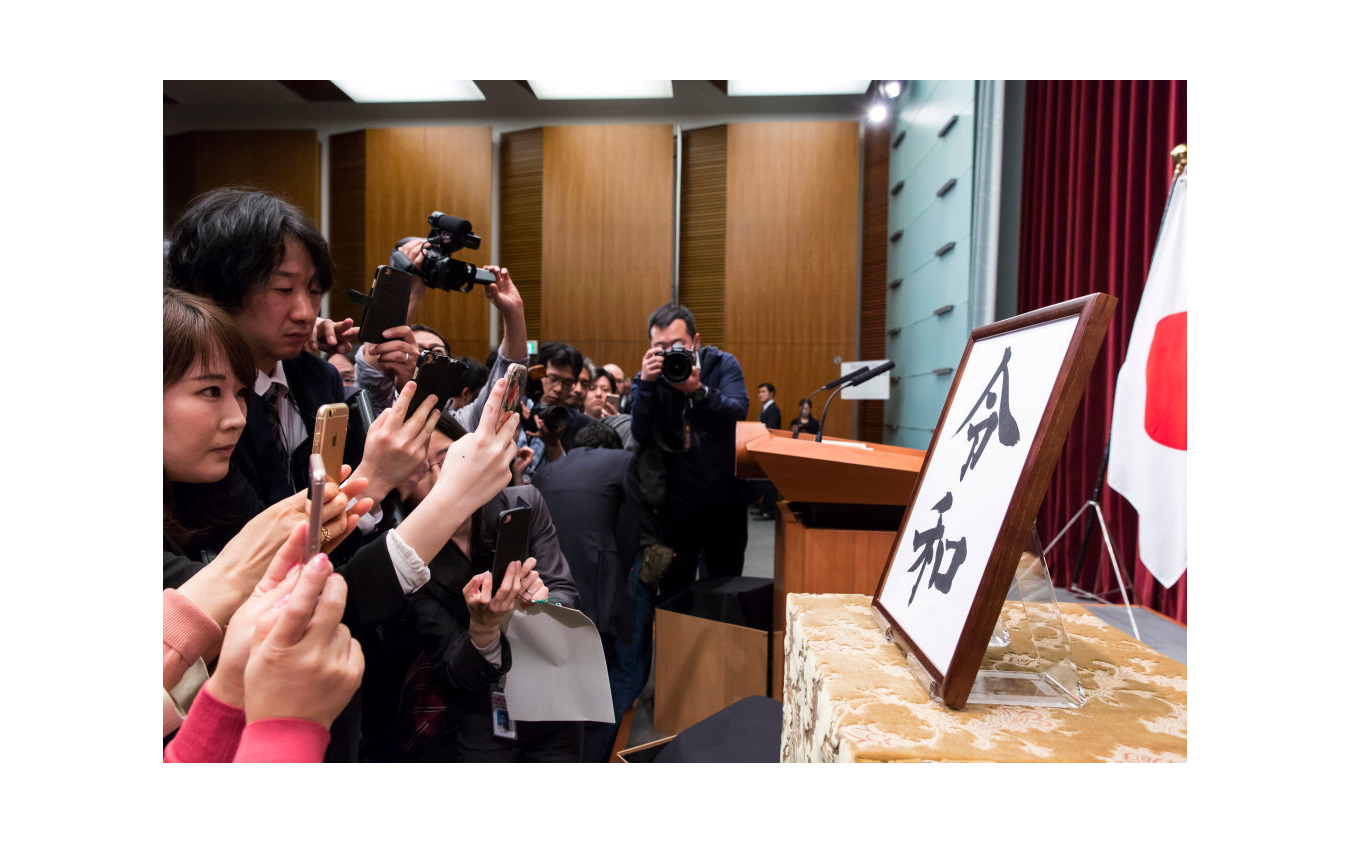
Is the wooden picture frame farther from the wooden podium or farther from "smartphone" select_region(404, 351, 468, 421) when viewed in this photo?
"smartphone" select_region(404, 351, 468, 421)

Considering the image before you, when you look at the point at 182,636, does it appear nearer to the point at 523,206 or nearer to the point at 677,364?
the point at 677,364

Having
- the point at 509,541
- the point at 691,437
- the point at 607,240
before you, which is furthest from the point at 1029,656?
the point at 607,240

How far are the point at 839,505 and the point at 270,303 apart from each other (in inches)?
36.7

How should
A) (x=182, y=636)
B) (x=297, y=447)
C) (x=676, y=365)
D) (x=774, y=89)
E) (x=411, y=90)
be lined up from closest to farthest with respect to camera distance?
(x=182, y=636) < (x=297, y=447) < (x=411, y=90) < (x=676, y=365) < (x=774, y=89)

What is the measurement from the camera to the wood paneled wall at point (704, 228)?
3375mm

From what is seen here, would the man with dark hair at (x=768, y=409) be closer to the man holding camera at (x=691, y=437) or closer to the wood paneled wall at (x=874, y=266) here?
the wood paneled wall at (x=874, y=266)

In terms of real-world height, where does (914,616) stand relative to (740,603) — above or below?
above

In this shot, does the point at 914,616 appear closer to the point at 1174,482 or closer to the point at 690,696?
the point at 690,696

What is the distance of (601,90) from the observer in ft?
3.70

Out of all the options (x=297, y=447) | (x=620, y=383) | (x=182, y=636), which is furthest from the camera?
(x=620, y=383)
